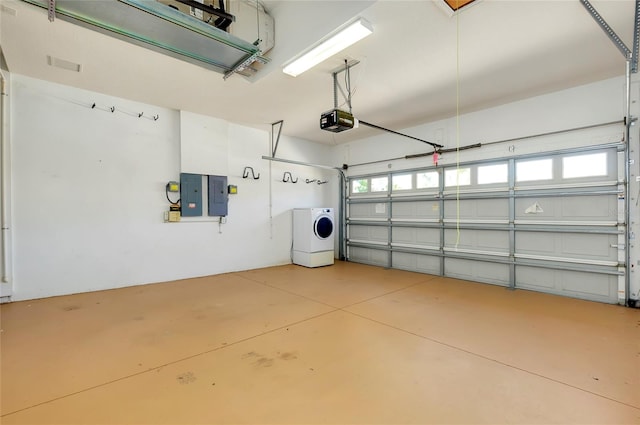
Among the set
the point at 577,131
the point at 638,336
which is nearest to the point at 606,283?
the point at 638,336

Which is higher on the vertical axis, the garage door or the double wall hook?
the double wall hook

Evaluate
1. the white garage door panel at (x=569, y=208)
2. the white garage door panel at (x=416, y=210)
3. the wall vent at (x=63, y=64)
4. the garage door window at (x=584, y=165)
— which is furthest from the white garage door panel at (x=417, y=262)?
the wall vent at (x=63, y=64)

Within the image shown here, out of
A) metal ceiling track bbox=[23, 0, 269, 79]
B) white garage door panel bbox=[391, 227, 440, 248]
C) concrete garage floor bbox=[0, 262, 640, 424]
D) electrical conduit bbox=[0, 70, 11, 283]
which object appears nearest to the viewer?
concrete garage floor bbox=[0, 262, 640, 424]

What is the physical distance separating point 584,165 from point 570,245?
110 cm

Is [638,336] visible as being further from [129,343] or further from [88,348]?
[88,348]

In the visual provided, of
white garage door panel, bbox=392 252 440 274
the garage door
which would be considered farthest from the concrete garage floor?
white garage door panel, bbox=392 252 440 274

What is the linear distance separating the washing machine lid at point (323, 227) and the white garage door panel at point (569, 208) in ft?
11.2

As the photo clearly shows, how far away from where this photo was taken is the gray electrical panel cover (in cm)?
520

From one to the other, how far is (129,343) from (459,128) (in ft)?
18.2

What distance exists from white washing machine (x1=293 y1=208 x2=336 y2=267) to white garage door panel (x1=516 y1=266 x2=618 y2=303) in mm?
3447

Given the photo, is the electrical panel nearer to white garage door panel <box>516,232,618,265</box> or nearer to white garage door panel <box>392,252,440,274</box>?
white garage door panel <box>392,252,440,274</box>

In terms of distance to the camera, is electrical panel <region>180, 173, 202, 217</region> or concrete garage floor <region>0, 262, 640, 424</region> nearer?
concrete garage floor <region>0, 262, 640, 424</region>

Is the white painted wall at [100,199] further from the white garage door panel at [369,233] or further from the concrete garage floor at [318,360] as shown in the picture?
the white garage door panel at [369,233]

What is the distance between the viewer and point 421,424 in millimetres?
1538
